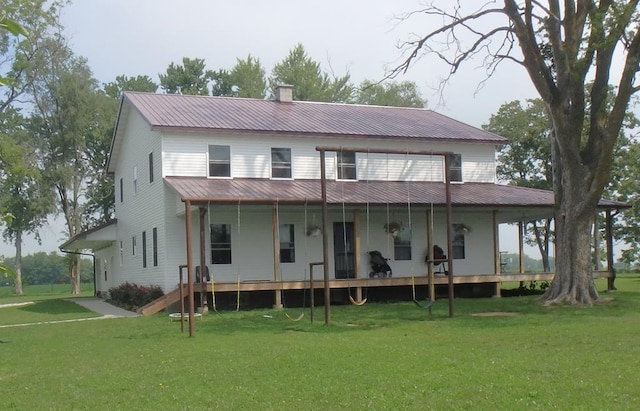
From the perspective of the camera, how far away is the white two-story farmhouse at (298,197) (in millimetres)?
24219

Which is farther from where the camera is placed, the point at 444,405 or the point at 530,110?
the point at 530,110

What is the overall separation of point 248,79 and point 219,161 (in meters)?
33.6

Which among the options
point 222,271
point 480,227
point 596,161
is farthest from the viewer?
point 480,227

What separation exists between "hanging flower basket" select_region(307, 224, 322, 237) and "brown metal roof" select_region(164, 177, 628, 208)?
4.51ft

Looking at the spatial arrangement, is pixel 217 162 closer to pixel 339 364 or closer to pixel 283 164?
pixel 283 164

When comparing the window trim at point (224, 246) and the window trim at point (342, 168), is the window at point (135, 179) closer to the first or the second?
the window trim at point (224, 246)

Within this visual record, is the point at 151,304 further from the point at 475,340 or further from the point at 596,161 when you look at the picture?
the point at 596,161

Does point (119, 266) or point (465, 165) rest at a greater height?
point (465, 165)

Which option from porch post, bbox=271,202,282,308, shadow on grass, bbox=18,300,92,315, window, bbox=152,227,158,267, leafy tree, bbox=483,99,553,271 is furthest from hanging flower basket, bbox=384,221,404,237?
leafy tree, bbox=483,99,553,271

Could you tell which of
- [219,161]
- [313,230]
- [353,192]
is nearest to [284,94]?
[219,161]

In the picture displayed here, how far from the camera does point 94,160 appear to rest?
5131 centimetres

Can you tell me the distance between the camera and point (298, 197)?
893 inches

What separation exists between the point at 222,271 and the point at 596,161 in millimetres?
12040

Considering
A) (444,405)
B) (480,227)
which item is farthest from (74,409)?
(480,227)
